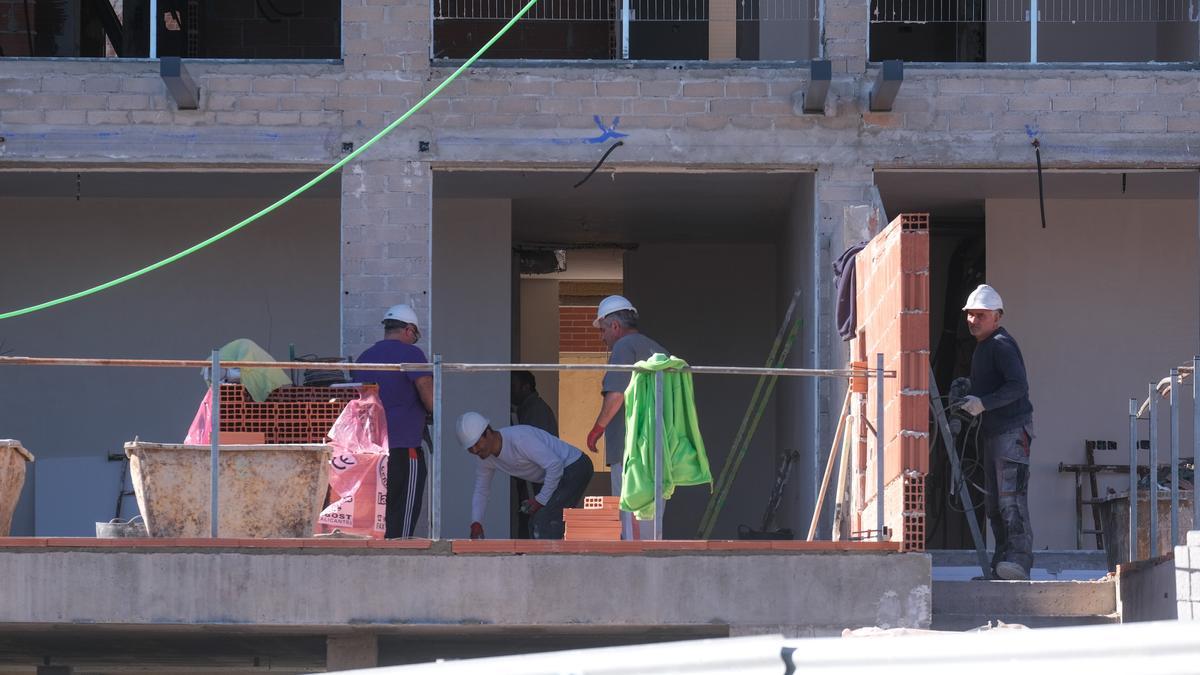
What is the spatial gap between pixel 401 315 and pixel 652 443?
2289mm

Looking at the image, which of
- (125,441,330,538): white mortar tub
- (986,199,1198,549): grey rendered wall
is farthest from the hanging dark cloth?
(986,199,1198,549): grey rendered wall

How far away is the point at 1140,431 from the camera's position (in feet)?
47.1

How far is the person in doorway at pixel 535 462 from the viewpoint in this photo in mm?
10703

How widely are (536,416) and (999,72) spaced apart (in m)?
4.42

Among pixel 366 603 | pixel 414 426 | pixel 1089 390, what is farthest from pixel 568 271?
pixel 366 603

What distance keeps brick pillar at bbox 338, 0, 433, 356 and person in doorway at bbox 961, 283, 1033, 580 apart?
3968 millimetres

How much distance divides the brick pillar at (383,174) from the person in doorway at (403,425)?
145 centimetres

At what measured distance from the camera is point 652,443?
32.0 ft

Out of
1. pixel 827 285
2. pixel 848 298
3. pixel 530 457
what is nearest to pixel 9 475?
pixel 530 457

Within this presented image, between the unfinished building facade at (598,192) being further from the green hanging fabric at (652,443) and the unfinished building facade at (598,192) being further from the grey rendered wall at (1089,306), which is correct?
the green hanging fabric at (652,443)

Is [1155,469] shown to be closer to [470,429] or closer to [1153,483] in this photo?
[1153,483]

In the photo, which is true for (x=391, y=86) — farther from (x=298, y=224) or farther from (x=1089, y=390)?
(x=1089, y=390)

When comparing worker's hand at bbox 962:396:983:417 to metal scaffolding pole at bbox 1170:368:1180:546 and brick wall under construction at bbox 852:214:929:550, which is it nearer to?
brick wall under construction at bbox 852:214:929:550

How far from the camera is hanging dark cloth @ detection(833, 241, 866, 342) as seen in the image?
35.6 feet
